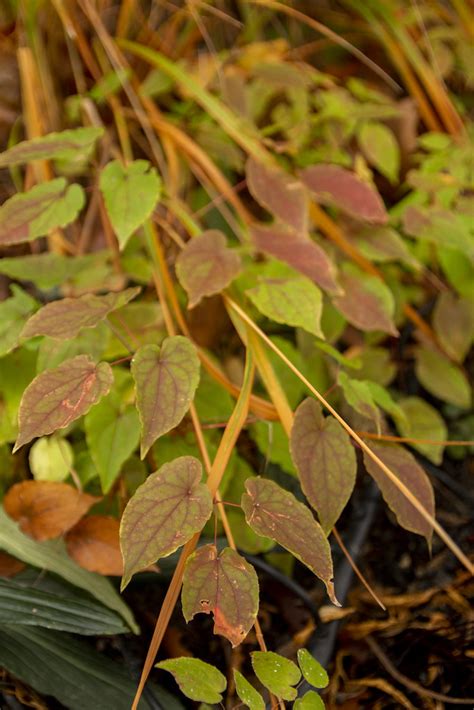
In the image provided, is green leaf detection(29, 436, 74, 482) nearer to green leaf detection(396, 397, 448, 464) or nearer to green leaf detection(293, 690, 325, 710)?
green leaf detection(293, 690, 325, 710)

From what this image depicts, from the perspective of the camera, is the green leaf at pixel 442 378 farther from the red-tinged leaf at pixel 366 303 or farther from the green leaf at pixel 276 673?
the green leaf at pixel 276 673

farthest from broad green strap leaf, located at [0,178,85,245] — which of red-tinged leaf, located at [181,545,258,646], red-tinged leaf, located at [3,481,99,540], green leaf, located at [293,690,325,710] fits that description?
green leaf, located at [293,690,325,710]

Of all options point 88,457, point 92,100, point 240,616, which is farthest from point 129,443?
point 92,100

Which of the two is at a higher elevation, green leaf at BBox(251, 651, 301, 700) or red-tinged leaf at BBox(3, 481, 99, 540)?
red-tinged leaf at BBox(3, 481, 99, 540)

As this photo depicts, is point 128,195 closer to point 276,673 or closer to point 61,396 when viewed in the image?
point 61,396

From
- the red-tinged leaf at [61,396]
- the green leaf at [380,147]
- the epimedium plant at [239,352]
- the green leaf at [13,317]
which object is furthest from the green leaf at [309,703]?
the green leaf at [380,147]

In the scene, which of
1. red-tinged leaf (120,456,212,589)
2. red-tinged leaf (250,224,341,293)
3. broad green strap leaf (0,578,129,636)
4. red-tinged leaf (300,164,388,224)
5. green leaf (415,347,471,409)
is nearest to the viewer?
red-tinged leaf (120,456,212,589)

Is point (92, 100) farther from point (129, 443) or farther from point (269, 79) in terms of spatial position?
point (129, 443)
